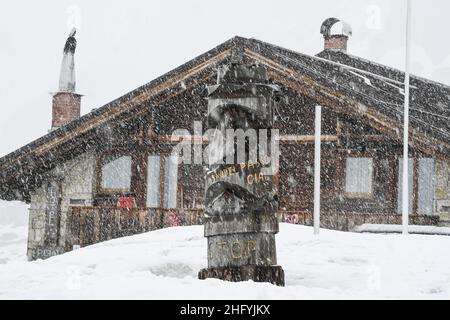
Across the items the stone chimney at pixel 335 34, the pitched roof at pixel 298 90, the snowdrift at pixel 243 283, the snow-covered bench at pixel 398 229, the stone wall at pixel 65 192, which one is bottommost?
the snowdrift at pixel 243 283

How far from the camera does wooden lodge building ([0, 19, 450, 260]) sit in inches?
716

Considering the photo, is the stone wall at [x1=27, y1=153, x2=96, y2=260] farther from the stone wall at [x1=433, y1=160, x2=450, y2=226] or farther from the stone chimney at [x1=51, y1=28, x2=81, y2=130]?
the stone wall at [x1=433, y1=160, x2=450, y2=226]

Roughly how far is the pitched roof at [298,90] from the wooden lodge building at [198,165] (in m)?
0.03

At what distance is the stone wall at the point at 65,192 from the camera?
1927 centimetres

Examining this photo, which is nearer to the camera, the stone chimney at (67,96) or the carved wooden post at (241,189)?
the carved wooden post at (241,189)

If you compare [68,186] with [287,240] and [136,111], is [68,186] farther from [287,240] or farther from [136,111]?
[287,240]

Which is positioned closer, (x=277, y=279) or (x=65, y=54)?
(x=277, y=279)

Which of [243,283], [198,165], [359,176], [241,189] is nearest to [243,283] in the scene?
[243,283]

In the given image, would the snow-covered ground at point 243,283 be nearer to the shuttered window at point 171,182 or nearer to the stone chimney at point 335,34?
the shuttered window at point 171,182

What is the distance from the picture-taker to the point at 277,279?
9766 millimetres

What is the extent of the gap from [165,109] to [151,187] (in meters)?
1.93

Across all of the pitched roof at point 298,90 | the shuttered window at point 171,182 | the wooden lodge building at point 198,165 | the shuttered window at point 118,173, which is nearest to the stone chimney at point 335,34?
the pitched roof at point 298,90
